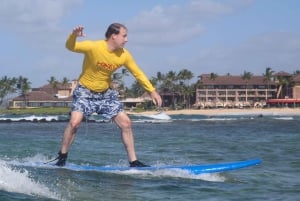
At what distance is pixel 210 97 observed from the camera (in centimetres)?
13888

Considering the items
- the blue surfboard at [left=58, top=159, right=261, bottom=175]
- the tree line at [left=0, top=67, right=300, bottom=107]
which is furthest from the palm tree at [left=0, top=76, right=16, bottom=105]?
the blue surfboard at [left=58, top=159, right=261, bottom=175]

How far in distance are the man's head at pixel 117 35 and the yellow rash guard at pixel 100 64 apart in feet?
0.34

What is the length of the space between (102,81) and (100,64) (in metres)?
0.35

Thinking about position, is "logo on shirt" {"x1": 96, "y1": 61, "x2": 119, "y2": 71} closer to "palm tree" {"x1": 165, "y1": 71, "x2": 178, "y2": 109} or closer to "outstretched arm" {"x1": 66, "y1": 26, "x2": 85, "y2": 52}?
"outstretched arm" {"x1": 66, "y1": 26, "x2": 85, "y2": 52}

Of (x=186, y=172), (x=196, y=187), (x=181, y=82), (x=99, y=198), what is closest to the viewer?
(x=99, y=198)

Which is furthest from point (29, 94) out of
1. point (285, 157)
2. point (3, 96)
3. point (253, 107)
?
point (285, 157)

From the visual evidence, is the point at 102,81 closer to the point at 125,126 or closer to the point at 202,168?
the point at 125,126

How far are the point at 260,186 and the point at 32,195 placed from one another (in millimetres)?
Result: 3421

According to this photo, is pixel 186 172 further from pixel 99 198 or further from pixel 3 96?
pixel 3 96

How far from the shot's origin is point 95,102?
855 centimetres

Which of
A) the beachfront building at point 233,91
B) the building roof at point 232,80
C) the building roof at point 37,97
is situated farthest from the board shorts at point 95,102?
the building roof at point 232,80

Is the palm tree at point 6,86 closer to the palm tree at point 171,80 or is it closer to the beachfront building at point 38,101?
the beachfront building at point 38,101

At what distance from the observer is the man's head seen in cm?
806

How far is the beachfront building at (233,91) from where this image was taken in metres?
138
